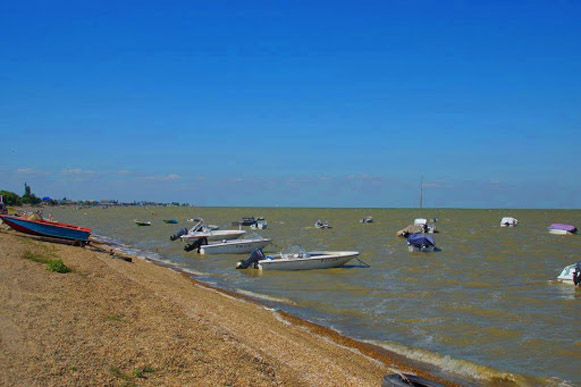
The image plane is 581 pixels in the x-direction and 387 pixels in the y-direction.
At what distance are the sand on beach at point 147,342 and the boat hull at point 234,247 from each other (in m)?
21.8

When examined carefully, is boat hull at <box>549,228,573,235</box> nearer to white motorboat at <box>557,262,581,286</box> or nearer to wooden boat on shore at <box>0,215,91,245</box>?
white motorboat at <box>557,262,581,286</box>

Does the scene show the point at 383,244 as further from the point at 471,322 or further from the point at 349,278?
the point at 471,322

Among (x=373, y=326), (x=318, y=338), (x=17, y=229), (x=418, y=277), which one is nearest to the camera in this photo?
(x=318, y=338)

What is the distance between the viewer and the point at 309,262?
94.4 ft

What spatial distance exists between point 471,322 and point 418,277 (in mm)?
10423

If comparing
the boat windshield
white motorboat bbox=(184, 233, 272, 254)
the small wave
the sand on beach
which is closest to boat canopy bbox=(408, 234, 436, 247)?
white motorboat bbox=(184, 233, 272, 254)

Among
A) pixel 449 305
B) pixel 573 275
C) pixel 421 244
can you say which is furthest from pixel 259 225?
pixel 449 305

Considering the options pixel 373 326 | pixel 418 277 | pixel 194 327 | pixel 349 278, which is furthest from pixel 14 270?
pixel 418 277

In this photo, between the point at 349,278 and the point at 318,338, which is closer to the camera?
the point at 318,338

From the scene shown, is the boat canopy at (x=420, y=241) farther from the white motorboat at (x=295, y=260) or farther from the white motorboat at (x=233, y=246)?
the white motorboat at (x=295, y=260)

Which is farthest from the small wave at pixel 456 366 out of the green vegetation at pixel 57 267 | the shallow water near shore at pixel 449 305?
the green vegetation at pixel 57 267

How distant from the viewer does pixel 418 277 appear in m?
26.9

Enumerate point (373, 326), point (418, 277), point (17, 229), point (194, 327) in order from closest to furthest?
point (194, 327)
point (373, 326)
point (17, 229)
point (418, 277)

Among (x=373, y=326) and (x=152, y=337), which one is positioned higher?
(x=152, y=337)
